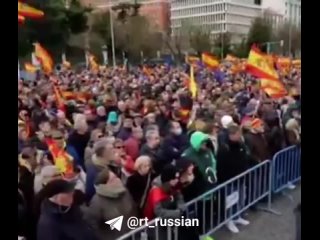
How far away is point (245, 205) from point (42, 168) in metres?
0.73

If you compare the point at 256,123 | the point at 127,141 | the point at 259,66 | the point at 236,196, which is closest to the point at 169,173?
the point at 127,141

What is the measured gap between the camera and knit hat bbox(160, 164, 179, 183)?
1.76 meters

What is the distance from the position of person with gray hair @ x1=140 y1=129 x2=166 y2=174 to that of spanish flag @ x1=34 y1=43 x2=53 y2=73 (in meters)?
0.39

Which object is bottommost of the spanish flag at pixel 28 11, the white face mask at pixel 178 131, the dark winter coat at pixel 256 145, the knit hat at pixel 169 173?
the knit hat at pixel 169 173

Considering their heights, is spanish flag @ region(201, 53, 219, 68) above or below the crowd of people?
above

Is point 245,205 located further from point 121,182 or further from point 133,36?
point 133,36

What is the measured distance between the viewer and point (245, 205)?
6.20 ft

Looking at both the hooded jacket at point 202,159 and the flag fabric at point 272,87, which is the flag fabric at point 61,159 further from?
the flag fabric at point 272,87

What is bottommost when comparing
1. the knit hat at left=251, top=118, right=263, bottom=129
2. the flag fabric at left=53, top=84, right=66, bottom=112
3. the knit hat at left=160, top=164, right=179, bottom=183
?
the knit hat at left=160, top=164, right=179, bottom=183

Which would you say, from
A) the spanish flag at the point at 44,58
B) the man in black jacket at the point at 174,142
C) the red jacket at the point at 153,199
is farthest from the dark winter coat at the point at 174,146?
the spanish flag at the point at 44,58

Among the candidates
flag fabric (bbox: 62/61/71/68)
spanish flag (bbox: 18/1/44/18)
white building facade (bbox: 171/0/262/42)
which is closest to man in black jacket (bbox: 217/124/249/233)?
white building facade (bbox: 171/0/262/42)

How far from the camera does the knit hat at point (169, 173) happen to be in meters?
1.76

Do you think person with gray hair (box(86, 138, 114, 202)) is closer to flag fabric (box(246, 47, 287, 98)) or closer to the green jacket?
the green jacket
